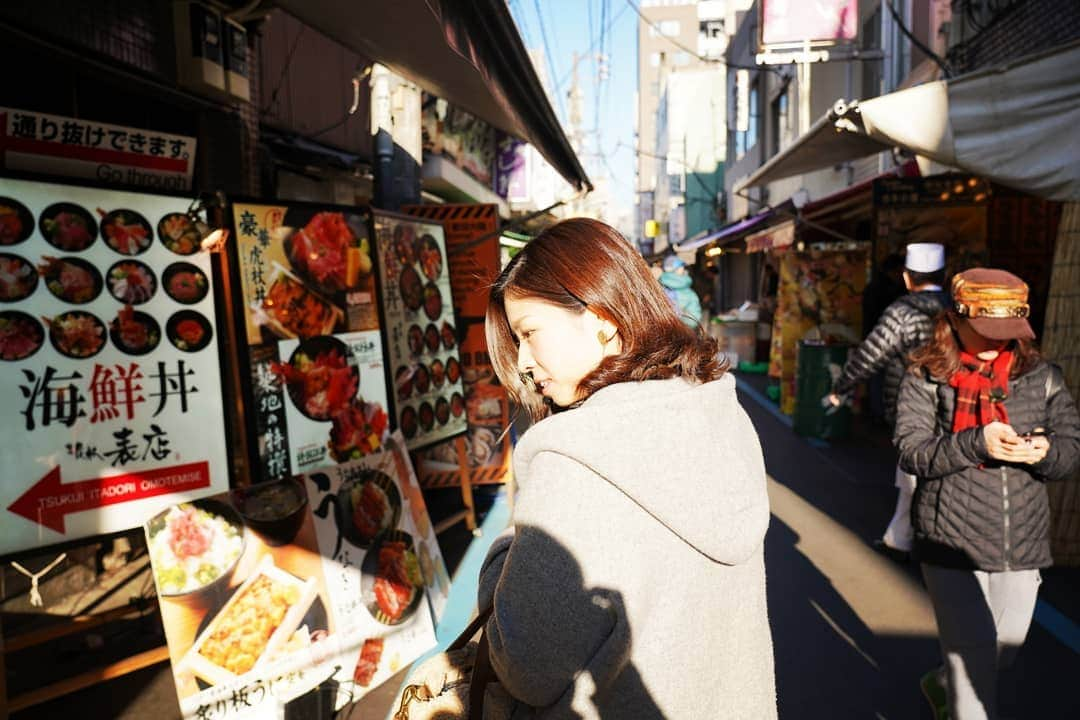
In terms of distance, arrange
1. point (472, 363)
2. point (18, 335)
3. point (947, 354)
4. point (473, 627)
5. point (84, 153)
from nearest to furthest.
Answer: point (473, 627)
point (947, 354)
point (18, 335)
point (84, 153)
point (472, 363)

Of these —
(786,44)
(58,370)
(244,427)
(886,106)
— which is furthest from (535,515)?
(786,44)

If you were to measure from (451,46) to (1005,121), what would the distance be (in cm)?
353

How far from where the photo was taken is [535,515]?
1189 mm

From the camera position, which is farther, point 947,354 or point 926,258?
point 926,258

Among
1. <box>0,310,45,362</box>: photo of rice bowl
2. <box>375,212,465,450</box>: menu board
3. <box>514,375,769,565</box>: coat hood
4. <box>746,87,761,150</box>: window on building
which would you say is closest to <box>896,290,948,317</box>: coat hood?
<box>375,212,465,450</box>: menu board

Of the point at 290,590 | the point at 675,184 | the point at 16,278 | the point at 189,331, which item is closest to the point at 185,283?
the point at 189,331

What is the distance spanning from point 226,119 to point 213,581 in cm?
376

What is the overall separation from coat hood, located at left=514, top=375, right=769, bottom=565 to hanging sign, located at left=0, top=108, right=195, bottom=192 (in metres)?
2.90

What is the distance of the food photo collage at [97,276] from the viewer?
2.95m

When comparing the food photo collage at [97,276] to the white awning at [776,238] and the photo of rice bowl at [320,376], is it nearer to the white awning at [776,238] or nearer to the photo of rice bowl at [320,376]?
the photo of rice bowl at [320,376]

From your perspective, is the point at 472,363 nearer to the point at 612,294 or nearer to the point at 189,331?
the point at 189,331

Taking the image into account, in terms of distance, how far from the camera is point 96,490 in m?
3.12

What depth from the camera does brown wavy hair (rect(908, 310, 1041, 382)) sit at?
2.78 metres

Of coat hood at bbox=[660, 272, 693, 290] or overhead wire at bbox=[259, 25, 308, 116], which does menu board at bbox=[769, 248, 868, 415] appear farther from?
overhead wire at bbox=[259, 25, 308, 116]
